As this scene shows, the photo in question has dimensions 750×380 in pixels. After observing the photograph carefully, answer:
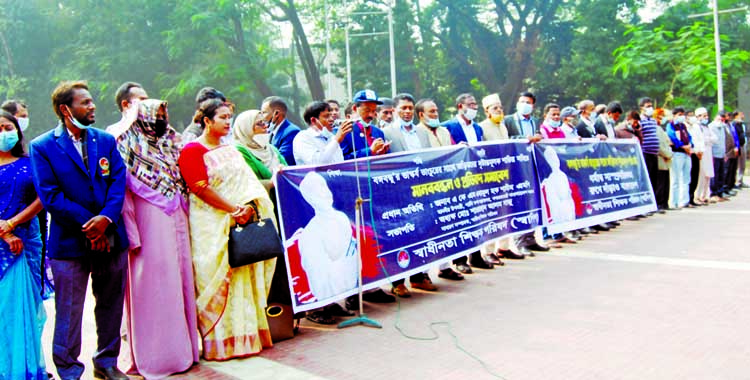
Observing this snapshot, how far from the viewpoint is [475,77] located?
36375 millimetres

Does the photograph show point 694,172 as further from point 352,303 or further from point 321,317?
point 321,317

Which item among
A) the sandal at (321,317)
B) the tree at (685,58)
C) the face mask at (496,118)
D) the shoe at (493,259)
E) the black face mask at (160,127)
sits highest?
the tree at (685,58)

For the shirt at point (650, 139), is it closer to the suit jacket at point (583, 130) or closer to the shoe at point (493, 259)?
the suit jacket at point (583, 130)

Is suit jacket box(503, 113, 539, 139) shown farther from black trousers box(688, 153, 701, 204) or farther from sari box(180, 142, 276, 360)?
black trousers box(688, 153, 701, 204)

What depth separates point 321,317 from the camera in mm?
5676

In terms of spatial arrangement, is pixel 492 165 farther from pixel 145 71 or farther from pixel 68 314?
pixel 145 71

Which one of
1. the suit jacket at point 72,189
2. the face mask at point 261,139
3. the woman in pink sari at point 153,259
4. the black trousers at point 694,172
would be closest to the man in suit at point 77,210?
the suit jacket at point 72,189

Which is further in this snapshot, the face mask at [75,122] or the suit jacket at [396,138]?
the suit jacket at [396,138]

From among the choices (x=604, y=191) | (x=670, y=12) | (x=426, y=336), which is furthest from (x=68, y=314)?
(x=670, y=12)

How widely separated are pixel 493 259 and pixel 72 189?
4.97 meters

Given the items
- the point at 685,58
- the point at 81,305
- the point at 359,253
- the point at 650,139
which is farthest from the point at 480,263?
the point at 685,58

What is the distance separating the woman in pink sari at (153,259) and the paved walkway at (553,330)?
0.29 m

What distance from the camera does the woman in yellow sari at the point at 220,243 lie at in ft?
15.6

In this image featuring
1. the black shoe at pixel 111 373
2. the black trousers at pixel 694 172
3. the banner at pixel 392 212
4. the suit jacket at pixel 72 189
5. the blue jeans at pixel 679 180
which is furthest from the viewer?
the black trousers at pixel 694 172
